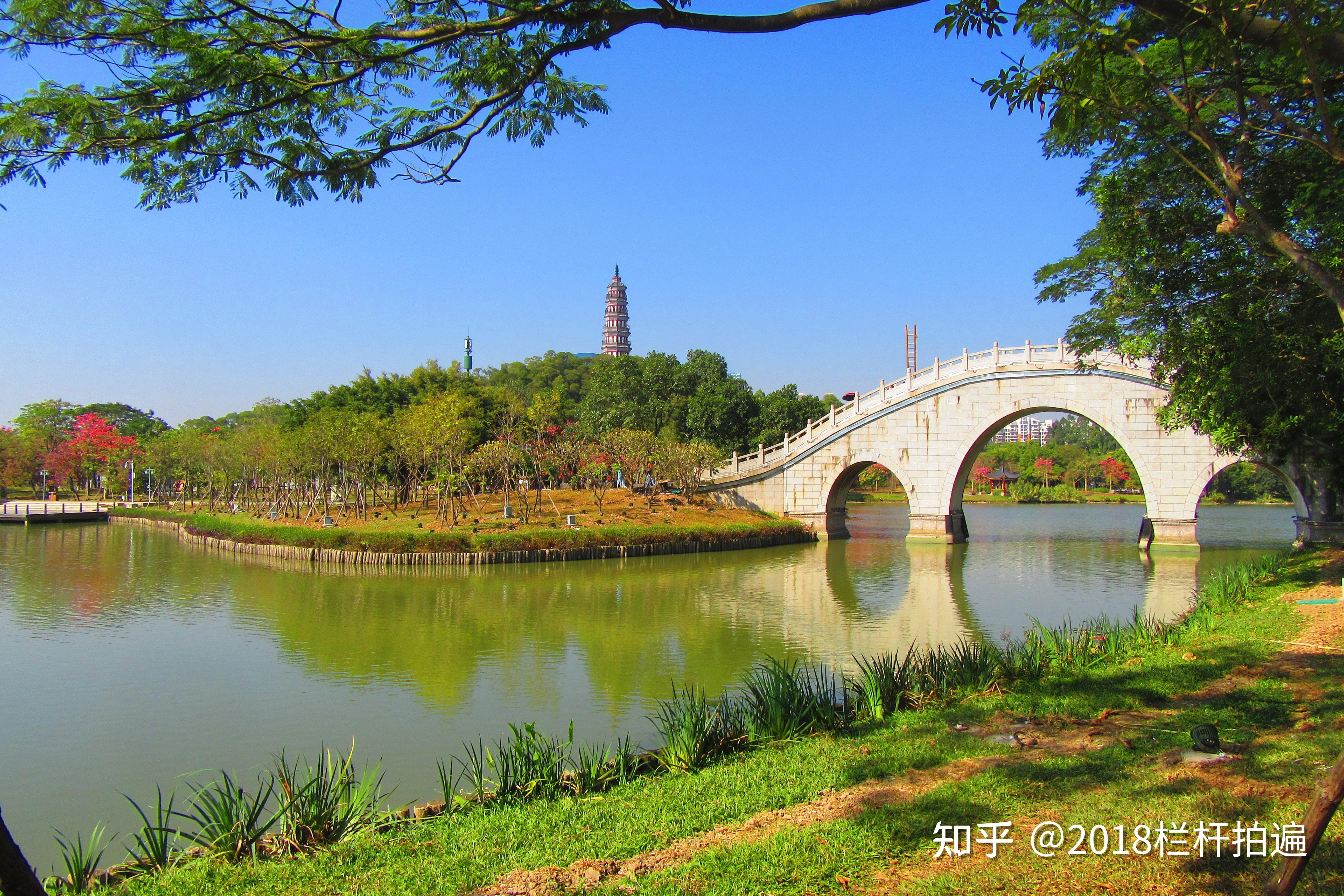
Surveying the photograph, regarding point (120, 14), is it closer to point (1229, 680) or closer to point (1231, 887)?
point (1231, 887)

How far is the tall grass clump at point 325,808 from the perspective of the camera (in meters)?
3.96

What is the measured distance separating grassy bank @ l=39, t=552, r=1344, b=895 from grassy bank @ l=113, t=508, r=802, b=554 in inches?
469

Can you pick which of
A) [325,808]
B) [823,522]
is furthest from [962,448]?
[325,808]

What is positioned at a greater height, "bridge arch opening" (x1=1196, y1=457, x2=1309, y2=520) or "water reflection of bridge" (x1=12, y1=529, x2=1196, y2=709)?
"bridge arch opening" (x1=1196, y1=457, x2=1309, y2=520)

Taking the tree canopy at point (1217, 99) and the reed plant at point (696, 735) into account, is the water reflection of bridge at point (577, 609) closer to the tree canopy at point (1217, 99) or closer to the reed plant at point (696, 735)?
the reed plant at point (696, 735)

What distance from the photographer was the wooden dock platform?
30.0m

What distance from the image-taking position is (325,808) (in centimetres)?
409

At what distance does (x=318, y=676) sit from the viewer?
867 centimetres

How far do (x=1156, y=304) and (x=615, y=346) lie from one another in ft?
317

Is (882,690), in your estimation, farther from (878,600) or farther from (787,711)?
(878,600)

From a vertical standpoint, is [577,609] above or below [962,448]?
below

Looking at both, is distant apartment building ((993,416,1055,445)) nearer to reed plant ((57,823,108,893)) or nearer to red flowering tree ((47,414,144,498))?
red flowering tree ((47,414,144,498))

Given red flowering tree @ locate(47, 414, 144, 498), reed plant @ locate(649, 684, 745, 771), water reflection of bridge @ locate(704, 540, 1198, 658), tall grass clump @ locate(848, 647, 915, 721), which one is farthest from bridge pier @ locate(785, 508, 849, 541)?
red flowering tree @ locate(47, 414, 144, 498)

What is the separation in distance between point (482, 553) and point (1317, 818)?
1675cm
